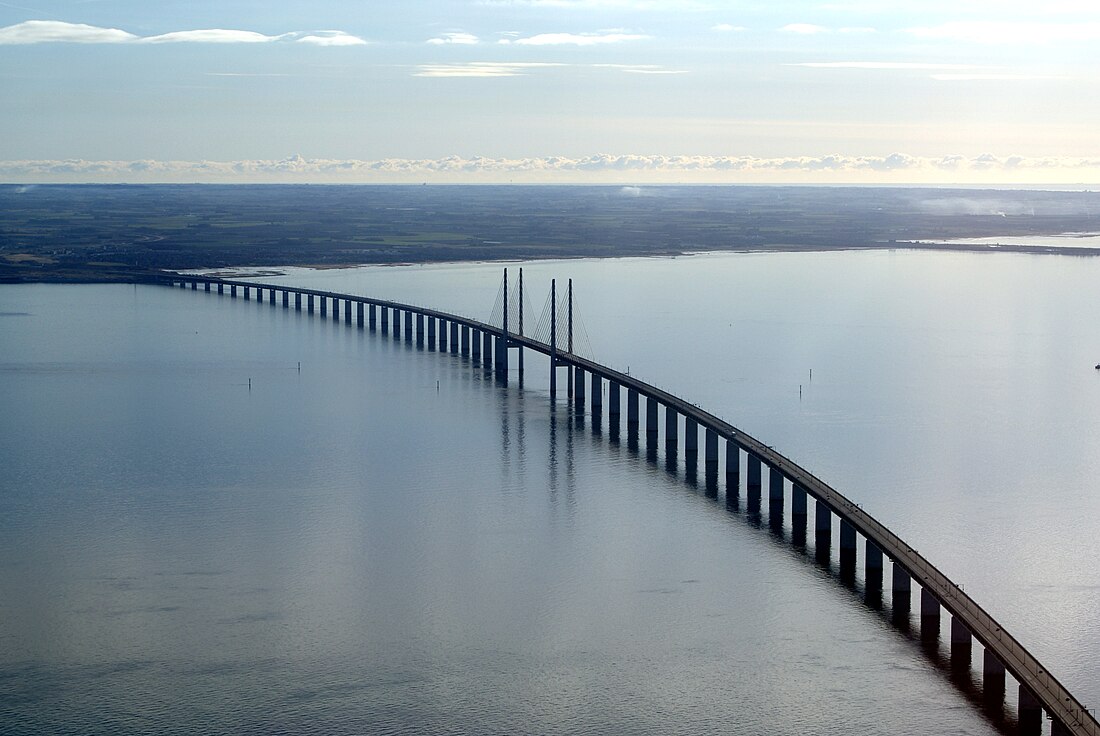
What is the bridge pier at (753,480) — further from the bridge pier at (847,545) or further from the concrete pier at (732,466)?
the bridge pier at (847,545)

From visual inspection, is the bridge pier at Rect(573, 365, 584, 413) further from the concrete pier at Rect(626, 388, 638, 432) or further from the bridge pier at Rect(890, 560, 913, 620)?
the bridge pier at Rect(890, 560, 913, 620)

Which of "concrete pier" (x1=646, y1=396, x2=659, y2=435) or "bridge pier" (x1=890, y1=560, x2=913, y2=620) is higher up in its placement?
"concrete pier" (x1=646, y1=396, x2=659, y2=435)

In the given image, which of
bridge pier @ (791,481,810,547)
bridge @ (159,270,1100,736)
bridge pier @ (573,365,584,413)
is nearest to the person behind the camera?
bridge @ (159,270,1100,736)

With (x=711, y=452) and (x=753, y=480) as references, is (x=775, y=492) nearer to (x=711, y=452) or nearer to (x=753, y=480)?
(x=753, y=480)

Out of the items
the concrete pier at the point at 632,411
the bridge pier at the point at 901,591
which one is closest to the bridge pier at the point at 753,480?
the bridge pier at the point at 901,591

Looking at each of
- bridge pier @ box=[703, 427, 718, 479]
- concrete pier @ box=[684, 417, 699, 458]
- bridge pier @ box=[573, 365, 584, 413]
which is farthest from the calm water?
concrete pier @ box=[684, 417, 699, 458]

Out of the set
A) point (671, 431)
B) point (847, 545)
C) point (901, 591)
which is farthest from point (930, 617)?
point (671, 431)
